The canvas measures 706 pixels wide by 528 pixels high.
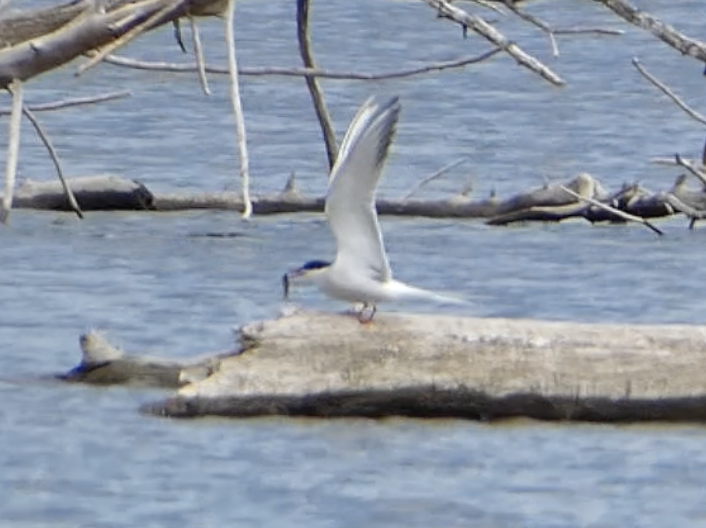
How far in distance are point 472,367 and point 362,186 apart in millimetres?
783

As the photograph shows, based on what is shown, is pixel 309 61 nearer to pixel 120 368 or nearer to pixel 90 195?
pixel 120 368

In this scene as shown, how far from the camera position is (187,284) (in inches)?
516

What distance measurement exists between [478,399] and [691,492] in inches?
32.9

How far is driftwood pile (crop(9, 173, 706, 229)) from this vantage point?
13914 millimetres

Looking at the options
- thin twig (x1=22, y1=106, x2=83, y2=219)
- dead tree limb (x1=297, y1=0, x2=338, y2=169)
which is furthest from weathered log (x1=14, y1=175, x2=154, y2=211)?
thin twig (x1=22, y1=106, x2=83, y2=219)

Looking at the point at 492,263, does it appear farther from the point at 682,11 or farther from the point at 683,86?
the point at 682,11

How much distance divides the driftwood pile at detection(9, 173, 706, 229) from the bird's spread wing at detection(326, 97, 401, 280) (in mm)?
4483

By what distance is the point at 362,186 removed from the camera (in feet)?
28.8

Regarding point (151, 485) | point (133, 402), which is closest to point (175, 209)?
point (133, 402)

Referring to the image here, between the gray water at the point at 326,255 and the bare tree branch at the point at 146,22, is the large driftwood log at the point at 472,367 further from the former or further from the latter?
the bare tree branch at the point at 146,22

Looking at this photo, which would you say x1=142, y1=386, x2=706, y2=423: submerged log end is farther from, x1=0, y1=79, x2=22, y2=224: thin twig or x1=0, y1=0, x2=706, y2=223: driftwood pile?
x1=0, y1=79, x2=22, y2=224: thin twig

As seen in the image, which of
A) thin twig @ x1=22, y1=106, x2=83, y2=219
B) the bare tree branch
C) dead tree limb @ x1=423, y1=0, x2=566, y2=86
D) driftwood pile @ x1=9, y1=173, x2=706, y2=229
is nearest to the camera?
the bare tree branch

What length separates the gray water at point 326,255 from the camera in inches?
351

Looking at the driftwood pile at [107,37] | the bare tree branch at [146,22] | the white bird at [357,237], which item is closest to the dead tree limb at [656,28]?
the driftwood pile at [107,37]
